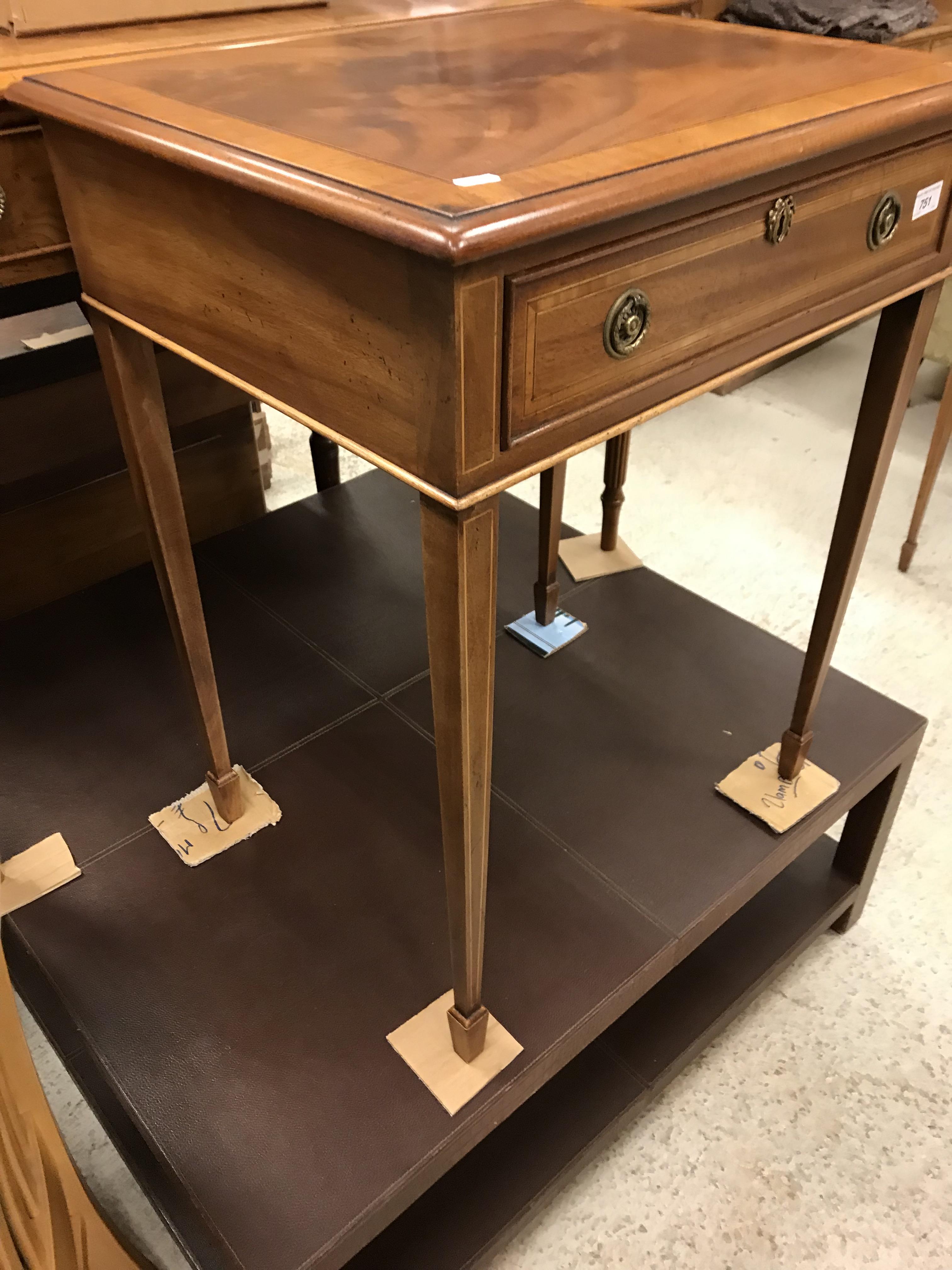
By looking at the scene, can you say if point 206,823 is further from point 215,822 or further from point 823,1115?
point 823,1115

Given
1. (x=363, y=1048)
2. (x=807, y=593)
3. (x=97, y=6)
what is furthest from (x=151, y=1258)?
(x=807, y=593)

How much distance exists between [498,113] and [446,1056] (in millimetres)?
726

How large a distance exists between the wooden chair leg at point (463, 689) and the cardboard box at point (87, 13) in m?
0.58

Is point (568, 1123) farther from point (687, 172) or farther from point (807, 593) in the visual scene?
point (807, 593)

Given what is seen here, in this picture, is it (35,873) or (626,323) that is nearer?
(626,323)

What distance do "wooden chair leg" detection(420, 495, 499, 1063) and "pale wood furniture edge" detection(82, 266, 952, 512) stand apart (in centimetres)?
1

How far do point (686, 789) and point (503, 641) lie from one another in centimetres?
35

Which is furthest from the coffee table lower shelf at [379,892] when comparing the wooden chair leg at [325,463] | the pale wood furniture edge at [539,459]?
the pale wood furniture edge at [539,459]

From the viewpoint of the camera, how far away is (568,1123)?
97cm

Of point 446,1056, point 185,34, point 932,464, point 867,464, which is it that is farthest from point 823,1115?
point 185,34

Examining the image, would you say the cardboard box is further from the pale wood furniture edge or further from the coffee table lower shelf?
the coffee table lower shelf

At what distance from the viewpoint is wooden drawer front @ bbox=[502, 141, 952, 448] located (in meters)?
0.51

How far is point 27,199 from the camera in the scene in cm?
75

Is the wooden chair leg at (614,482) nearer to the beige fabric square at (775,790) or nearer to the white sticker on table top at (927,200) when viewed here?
the beige fabric square at (775,790)
